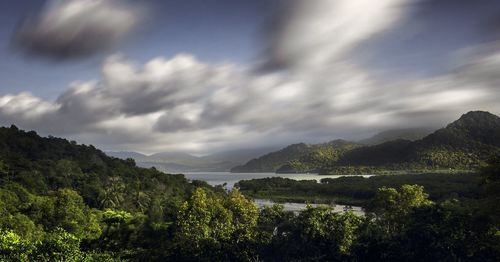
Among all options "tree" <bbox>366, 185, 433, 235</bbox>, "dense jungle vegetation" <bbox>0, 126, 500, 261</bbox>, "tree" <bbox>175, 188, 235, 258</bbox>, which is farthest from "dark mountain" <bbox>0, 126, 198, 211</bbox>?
"tree" <bbox>366, 185, 433, 235</bbox>

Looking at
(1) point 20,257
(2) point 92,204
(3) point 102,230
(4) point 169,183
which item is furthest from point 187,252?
(4) point 169,183

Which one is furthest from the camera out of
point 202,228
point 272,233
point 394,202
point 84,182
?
point 84,182

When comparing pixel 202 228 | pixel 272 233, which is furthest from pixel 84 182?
pixel 272 233

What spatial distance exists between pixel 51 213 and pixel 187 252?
37.6m

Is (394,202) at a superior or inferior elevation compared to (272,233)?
superior

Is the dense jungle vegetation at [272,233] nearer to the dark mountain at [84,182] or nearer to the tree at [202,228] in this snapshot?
the tree at [202,228]

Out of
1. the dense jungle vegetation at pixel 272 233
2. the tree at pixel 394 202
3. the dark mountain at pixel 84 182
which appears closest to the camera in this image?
the dense jungle vegetation at pixel 272 233

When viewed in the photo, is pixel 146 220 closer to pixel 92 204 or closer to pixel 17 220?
Result: pixel 17 220

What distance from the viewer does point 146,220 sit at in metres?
75.2

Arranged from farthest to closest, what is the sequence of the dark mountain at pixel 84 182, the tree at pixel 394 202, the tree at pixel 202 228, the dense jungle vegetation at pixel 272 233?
1. the dark mountain at pixel 84 182
2. the tree at pixel 394 202
3. the tree at pixel 202 228
4. the dense jungle vegetation at pixel 272 233

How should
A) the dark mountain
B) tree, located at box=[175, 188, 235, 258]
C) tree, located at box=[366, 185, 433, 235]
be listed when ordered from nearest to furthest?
tree, located at box=[175, 188, 235, 258] → tree, located at box=[366, 185, 433, 235] → the dark mountain

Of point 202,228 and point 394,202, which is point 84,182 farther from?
point 394,202

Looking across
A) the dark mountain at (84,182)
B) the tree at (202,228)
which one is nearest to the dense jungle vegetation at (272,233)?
the tree at (202,228)

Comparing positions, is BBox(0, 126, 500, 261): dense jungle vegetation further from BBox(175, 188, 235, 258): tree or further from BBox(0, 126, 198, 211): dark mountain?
BBox(0, 126, 198, 211): dark mountain
